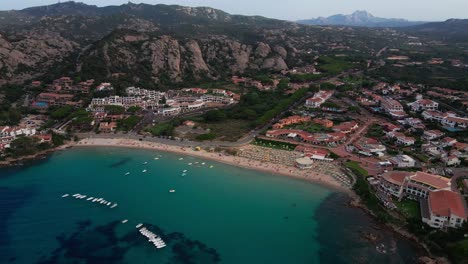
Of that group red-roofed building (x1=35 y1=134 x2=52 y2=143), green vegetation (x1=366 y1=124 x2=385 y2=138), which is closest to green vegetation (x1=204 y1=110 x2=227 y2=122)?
green vegetation (x1=366 y1=124 x2=385 y2=138)

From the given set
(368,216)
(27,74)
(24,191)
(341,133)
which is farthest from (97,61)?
(368,216)

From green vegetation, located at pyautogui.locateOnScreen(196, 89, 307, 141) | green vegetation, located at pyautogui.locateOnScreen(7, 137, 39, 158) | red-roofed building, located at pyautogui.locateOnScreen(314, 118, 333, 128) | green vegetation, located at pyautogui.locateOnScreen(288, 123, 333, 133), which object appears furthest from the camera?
red-roofed building, located at pyautogui.locateOnScreen(314, 118, 333, 128)

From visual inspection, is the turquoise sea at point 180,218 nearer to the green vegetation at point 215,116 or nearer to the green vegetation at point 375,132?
the green vegetation at point 215,116

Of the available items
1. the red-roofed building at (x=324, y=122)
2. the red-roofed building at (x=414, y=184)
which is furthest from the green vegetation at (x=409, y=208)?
the red-roofed building at (x=324, y=122)

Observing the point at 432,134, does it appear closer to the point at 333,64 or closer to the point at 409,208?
the point at 409,208

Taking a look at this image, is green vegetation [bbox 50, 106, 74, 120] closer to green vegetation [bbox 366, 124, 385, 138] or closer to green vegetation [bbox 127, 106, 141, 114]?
green vegetation [bbox 127, 106, 141, 114]

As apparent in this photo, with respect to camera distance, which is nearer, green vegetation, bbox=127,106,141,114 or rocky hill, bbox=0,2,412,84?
green vegetation, bbox=127,106,141,114

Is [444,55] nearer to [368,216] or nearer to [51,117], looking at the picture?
[368,216]
